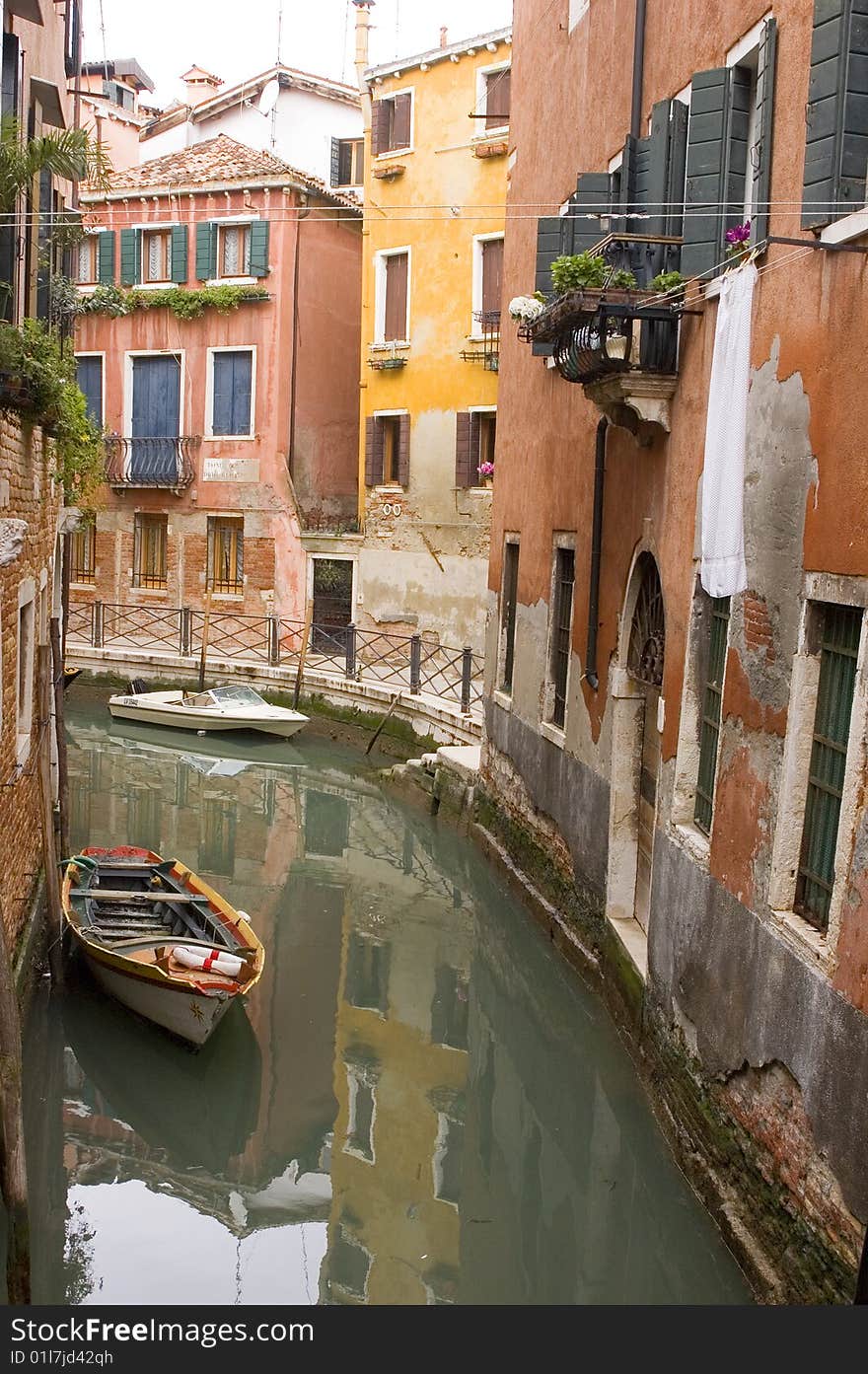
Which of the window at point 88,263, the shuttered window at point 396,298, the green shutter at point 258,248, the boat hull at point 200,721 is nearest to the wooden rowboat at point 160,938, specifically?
the boat hull at point 200,721

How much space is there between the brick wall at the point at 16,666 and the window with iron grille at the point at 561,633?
169 inches

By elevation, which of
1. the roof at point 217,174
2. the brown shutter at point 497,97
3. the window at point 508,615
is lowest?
the window at point 508,615

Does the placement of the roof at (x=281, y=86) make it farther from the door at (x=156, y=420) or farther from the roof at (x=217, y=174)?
the door at (x=156, y=420)

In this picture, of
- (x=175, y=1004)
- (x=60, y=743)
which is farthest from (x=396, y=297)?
(x=175, y=1004)

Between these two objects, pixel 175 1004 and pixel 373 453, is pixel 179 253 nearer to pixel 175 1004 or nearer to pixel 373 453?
pixel 373 453

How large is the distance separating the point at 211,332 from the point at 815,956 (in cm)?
2219

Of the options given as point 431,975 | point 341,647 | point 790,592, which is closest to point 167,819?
point 431,975

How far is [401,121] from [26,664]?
53.7 feet

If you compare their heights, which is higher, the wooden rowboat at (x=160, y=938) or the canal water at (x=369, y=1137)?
the wooden rowboat at (x=160, y=938)

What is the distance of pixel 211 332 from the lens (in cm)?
2566

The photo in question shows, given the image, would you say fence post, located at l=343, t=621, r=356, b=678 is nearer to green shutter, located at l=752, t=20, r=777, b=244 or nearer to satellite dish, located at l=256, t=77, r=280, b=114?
satellite dish, located at l=256, t=77, r=280, b=114

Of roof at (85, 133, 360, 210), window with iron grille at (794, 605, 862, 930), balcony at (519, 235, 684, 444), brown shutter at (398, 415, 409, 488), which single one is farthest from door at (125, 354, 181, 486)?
window with iron grille at (794, 605, 862, 930)

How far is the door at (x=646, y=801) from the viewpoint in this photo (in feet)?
30.9
